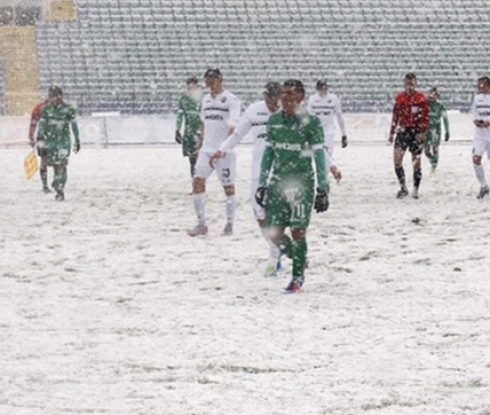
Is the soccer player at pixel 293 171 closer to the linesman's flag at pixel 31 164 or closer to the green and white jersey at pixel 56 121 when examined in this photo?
the green and white jersey at pixel 56 121

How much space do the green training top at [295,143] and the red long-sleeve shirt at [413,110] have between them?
7353 mm

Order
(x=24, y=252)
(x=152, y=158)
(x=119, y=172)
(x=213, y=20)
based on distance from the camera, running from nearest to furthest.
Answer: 1. (x=24, y=252)
2. (x=119, y=172)
3. (x=152, y=158)
4. (x=213, y=20)

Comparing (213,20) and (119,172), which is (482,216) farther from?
(213,20)

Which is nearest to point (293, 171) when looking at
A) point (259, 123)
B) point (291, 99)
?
point (291, 99)

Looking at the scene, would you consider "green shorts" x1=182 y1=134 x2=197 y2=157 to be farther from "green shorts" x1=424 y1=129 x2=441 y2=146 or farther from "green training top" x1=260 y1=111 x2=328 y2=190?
"green training top" x1=260 y1=111 x2=328 y2=190

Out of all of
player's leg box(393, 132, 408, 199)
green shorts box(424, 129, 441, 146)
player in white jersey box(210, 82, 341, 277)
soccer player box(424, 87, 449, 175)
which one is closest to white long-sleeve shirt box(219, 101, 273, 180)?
player in white jersey box(210, 82, 341, 277)

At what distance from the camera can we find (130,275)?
9.66 meters

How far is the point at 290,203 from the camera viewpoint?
8711 millimetres

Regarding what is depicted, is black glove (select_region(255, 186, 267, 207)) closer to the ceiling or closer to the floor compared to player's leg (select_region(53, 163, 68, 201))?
closer to the ceiling

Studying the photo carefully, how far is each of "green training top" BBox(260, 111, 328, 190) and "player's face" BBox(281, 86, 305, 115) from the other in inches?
2.7

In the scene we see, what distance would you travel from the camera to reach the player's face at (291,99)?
28.0 feet

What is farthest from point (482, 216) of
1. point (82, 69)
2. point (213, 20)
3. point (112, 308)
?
point (213, 20)

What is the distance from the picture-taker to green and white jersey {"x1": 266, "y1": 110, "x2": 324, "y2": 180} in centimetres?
861

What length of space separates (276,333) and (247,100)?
2975cm
